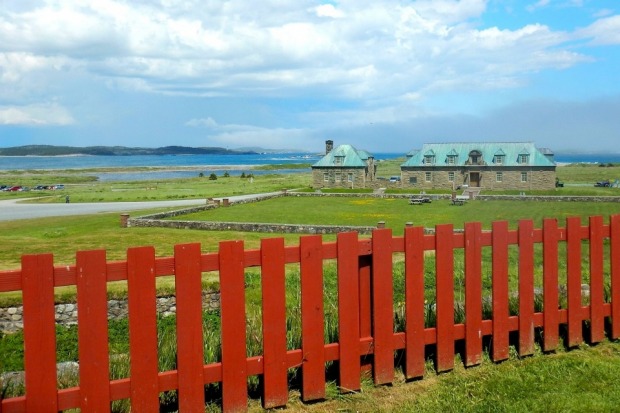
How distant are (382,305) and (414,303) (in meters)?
0.36

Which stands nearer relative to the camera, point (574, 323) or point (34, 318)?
point (34, 318)

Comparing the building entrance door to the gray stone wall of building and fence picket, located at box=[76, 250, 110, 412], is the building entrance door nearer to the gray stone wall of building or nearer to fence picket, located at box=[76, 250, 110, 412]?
the gray stone wall of building

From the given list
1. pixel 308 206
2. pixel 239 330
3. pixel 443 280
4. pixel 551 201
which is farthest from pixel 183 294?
pixel 551 201

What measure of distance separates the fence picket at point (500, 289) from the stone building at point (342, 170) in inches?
2399

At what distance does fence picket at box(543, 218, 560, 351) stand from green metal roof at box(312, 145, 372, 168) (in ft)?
199

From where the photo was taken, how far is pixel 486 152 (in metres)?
64.0

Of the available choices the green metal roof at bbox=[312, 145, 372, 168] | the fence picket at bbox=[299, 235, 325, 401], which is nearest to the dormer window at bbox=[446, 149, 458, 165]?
the green metal roof at bbox=[312, 145, 372, 168]

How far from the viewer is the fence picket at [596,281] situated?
657 centimetres

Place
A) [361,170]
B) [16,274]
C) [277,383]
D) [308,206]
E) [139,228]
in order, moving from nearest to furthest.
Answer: [16,274] → [277,383] → [139,228] → [308,206] → [361,170]

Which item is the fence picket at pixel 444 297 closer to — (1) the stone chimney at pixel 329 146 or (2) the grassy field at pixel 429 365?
(2) the grassy field at pixel 429 365

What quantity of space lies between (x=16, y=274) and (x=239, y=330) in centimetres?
183

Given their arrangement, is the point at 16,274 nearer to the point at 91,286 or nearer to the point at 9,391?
the point at 91,286

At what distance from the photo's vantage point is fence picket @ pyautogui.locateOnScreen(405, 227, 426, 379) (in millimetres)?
5680

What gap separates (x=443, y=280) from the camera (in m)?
5.88
